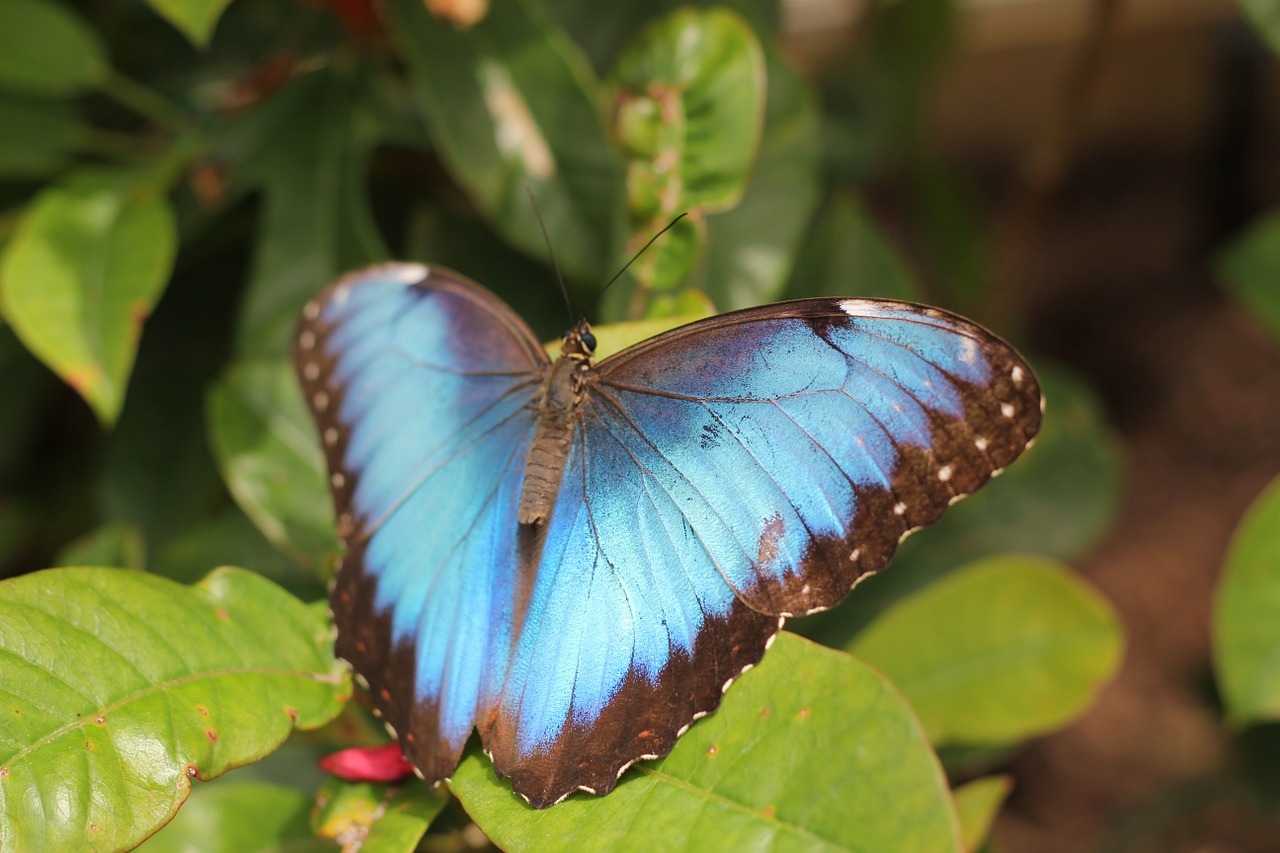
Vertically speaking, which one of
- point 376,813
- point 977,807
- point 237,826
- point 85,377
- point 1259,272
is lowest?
point 977,807

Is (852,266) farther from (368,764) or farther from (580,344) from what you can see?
(368,764)

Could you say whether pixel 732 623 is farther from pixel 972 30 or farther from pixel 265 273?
pixel 972 30

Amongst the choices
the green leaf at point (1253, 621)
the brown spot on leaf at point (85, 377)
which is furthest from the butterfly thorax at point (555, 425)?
the green leaf at point (1253, 621)

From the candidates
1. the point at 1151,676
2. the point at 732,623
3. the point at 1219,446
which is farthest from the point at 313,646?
the point at 1219,446

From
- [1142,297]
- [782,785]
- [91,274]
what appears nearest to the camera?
[782,785]

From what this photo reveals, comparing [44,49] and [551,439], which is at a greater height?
[44,49]

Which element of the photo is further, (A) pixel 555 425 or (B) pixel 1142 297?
(B) pixel 1142 297

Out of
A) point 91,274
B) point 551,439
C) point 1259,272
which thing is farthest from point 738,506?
point 1259,272

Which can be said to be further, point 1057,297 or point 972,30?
point 972,30
